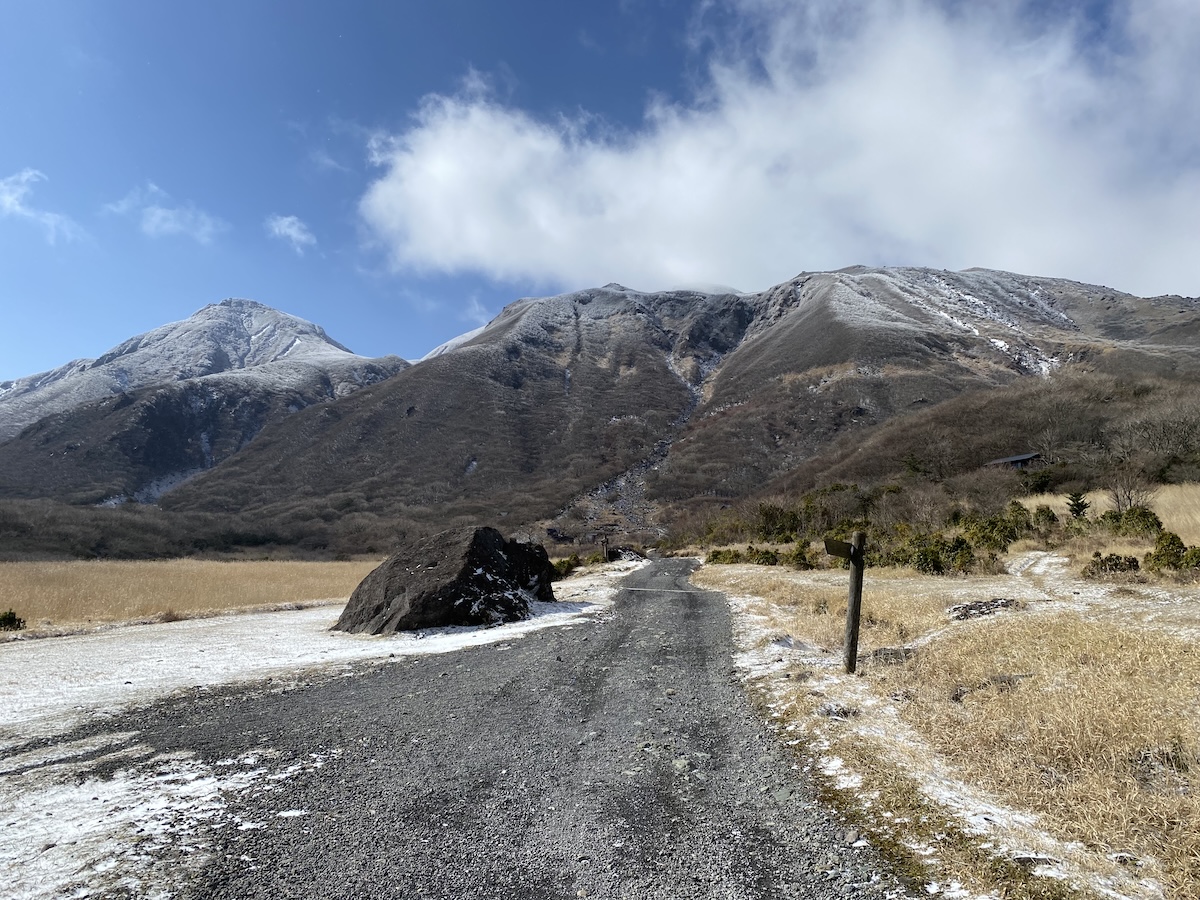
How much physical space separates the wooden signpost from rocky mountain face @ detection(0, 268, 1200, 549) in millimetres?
72118

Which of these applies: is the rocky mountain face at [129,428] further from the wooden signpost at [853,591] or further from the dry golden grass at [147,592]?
the wooden signpost at [853,591]

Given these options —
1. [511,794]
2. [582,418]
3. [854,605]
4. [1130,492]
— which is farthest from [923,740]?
[582,418]

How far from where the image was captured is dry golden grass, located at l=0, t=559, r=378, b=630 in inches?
707

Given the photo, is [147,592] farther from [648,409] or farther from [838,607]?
[648,409]

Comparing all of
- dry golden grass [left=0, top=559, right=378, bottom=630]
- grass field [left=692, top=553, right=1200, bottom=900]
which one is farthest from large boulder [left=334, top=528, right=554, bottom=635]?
grass field [left=692, top=553, right=1200, bottom=900]

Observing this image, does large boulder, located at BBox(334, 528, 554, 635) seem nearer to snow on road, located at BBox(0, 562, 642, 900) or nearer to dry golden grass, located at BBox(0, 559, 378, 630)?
snow on road, located at BBox(0, 562, 642, 900)

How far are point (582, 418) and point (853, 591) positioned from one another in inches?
5597

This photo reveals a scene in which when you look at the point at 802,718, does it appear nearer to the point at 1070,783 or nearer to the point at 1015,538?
the point at 1070,783

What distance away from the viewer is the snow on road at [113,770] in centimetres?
385

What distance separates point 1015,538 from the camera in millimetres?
24172

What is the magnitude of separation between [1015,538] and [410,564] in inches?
978

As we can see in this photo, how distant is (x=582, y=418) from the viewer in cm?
15075

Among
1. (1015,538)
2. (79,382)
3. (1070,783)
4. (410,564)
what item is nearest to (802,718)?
(1070,783)

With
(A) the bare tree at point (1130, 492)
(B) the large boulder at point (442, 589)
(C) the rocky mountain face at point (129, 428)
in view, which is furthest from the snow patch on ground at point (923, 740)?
(C) the rocky mountain face at point (129, 428)
